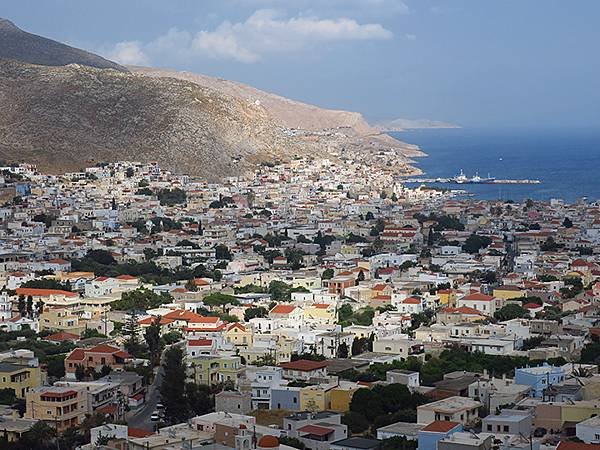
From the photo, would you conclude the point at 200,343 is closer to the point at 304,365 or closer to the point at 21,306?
the point at 304,365

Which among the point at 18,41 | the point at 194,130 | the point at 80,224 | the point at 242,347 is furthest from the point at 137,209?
the point at 18,41

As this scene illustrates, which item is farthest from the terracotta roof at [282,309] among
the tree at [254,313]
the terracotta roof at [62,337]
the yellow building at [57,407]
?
the yellow building at [57,407]

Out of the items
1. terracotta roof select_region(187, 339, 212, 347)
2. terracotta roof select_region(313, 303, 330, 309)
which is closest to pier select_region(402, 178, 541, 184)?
terracotta roof select_region(313, 303, 330, 309)

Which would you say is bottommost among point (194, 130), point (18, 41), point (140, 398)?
point (140, 398)

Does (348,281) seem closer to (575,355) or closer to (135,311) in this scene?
(135,311)

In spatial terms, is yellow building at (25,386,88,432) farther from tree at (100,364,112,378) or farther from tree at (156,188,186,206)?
tree at (156,188,186,206)

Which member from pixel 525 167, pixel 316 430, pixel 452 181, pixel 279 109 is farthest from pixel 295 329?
pixel 279 109
